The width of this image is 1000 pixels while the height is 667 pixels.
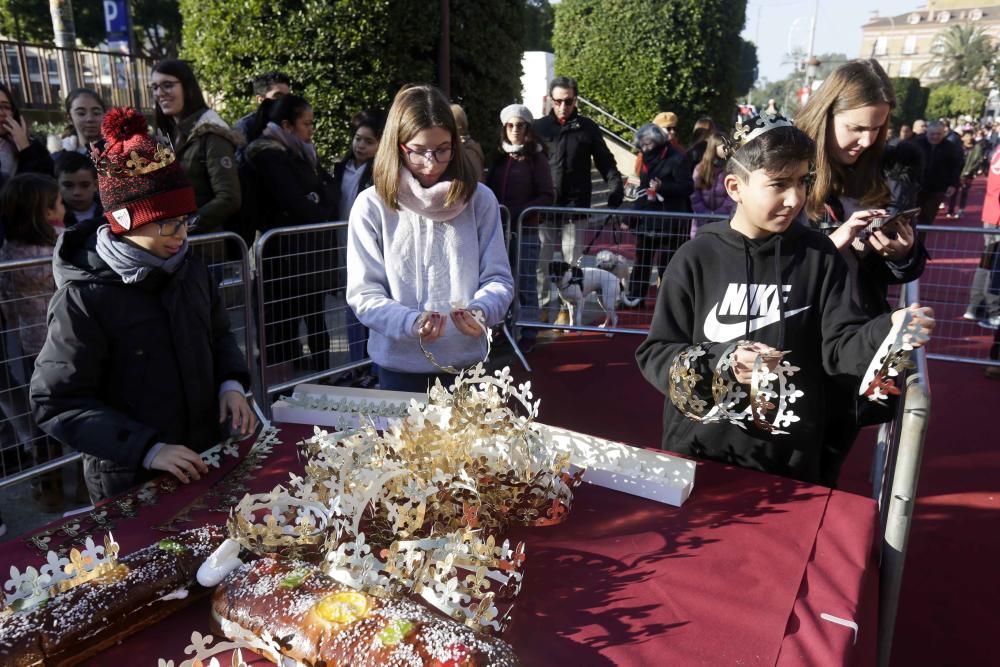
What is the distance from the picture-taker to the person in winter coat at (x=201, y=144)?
13.2 ft

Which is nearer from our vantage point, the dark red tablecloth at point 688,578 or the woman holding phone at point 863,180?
the dark red tablecloth at point 688,578

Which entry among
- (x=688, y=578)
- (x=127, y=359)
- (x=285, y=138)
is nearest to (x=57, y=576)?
(x=127, y=359)

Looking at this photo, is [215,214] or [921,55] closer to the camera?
[215,214]

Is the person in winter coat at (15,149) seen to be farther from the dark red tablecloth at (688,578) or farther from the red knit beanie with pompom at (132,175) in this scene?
the dark red tablecloth at (688,578)

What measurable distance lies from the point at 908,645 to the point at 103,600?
2.53 m

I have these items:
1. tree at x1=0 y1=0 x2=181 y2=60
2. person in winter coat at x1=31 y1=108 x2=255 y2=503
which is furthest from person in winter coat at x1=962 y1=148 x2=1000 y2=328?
tree at x1=0 y1=0 x2=181 y2=60

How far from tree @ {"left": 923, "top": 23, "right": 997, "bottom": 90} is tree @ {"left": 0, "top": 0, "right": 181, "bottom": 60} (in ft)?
243

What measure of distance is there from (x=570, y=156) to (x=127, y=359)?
5.25m

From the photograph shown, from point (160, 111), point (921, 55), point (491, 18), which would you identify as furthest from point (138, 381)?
point (921, 55)

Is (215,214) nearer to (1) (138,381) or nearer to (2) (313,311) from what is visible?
(2) (313,311)

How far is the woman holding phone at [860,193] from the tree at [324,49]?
16.1 ft

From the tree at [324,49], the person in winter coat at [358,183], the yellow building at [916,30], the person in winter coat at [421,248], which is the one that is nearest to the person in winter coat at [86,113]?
the person in winter coat at [358,183]

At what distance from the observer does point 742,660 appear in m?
1.22

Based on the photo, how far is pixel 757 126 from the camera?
1.92 metres
